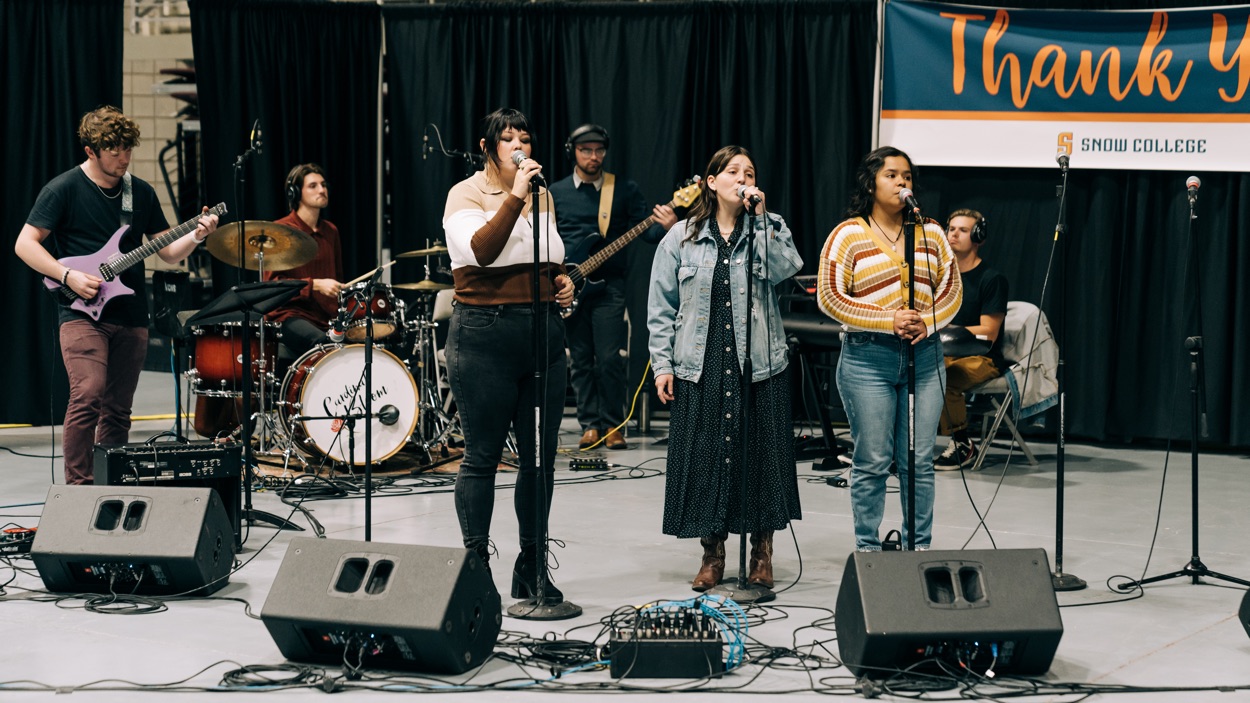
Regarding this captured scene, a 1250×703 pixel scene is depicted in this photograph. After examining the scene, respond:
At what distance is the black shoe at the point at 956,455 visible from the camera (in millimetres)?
8039

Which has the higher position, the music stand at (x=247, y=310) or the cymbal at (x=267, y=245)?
the cymbal at (x=267, y=245)

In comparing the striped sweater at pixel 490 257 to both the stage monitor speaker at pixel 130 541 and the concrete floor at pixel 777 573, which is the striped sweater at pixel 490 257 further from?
the stage monitor speaker at pixel 130 541

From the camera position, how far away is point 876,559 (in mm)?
3932

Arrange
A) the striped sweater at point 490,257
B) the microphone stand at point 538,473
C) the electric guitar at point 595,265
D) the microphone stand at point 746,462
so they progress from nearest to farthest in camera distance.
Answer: the microphone stand at point 538,473, the striped sweater at point 490,257, the microphone stand at point 746,462, the electric guitar at point 595,265

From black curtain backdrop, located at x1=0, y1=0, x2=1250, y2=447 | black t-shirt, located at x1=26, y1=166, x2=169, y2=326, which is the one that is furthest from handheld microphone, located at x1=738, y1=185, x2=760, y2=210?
black curtain backdrop, located at x1=0, y1=0, x2=1250, y2=447

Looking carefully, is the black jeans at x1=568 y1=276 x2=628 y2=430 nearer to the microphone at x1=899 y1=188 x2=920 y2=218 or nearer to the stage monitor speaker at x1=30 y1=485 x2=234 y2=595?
the stage monitor speaker at x1=30 y1=485 x2=234 y2=595

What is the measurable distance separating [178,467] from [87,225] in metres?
1.17

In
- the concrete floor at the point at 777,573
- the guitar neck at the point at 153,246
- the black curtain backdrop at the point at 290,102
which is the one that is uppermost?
the black curtain backdrop at the point at 290,102

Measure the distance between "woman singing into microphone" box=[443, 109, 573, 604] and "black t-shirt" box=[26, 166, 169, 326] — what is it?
2049mm

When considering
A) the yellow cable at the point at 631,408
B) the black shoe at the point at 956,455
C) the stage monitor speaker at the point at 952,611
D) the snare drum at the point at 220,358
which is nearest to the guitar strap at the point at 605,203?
the yellow cable at the point at 631,408

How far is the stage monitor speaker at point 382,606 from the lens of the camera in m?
3.87

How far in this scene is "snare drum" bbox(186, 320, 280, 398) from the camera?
25.1 feet

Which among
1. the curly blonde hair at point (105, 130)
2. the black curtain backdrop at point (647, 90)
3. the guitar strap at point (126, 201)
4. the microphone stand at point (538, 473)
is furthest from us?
the black curtain backdrop at point (647, 90)

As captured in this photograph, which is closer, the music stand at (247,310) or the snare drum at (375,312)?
the music stand at (247,310)
